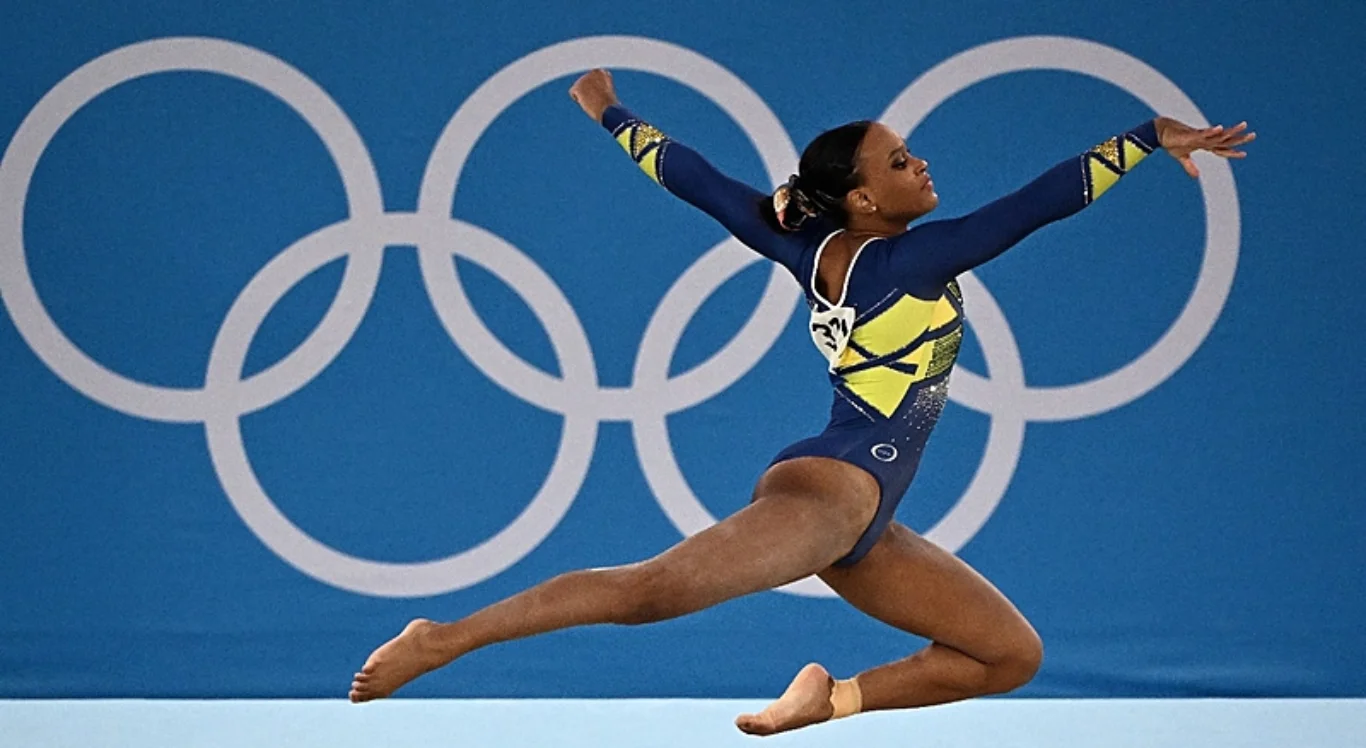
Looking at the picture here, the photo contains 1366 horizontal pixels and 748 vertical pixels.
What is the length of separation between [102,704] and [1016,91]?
4529 millimetres

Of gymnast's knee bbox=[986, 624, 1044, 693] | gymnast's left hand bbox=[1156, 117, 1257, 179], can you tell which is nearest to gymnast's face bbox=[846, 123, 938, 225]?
gymnast's left hand bbox=[1156, 117, 1257, 179]

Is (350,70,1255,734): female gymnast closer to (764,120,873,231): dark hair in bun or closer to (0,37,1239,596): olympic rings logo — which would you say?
(764,120,873,231): dark hair in bun

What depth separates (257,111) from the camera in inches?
308

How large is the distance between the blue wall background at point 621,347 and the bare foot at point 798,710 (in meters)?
2.57

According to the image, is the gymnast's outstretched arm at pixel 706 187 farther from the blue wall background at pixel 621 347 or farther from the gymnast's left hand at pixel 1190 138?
the blue wall background at pixel 621 347

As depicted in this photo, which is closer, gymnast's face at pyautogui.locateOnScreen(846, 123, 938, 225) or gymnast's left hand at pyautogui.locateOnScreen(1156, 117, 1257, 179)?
gymnast's left hand at pyautogui.locateOnScreen(1156, 117, 1257, 179)

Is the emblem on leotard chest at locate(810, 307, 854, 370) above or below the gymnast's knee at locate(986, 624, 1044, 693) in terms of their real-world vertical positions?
above

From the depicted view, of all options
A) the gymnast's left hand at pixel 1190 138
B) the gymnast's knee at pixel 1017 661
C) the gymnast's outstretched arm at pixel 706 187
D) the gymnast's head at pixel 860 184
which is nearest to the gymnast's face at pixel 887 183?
the gymnast's head at pixel 860 184

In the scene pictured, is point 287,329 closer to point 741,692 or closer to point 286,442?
point 286,442

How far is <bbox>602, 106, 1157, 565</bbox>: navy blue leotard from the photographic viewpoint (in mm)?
4938

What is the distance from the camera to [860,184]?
5.29 m

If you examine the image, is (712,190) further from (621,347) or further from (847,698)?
(621,347)

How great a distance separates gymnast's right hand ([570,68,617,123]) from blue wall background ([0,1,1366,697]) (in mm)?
1920

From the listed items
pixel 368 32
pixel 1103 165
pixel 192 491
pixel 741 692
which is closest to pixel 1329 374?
pixel 741 692
